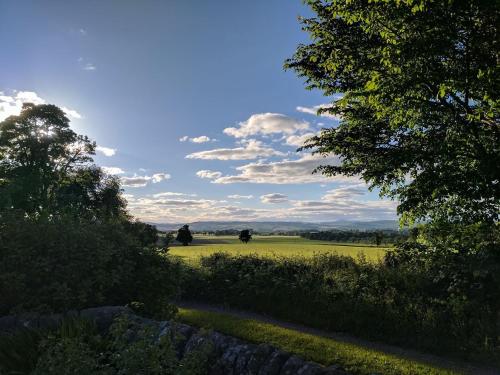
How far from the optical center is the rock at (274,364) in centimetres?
670

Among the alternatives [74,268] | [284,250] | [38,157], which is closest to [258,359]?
[74,268]

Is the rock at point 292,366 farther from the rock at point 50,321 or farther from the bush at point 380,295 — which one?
the bush at point 380,295

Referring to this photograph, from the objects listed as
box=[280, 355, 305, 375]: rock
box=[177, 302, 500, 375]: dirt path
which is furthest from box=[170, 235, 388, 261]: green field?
box=[280, 355, 305, 375]: rock

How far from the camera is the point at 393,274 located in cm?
1574

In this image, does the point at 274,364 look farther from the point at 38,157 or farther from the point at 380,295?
the point at 38,157

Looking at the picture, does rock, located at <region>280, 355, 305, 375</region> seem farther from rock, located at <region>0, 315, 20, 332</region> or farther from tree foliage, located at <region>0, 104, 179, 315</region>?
rock, located at <region>0, 315, 20, 332</region>

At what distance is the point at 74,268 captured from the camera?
30.8 feet

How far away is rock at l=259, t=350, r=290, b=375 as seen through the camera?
6695 millimetres

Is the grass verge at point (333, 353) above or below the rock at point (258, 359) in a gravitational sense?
below

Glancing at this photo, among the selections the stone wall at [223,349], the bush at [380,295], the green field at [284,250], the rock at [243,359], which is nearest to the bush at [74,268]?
the stone wall at [223,349]

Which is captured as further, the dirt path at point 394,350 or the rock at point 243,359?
the dirt path at point 394,350

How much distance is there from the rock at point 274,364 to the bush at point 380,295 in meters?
7.26

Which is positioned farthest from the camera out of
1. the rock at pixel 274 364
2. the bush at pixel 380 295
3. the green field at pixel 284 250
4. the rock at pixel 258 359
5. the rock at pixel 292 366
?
the green field at pixel 284 250

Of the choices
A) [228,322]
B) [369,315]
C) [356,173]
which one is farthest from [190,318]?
[356,173]
